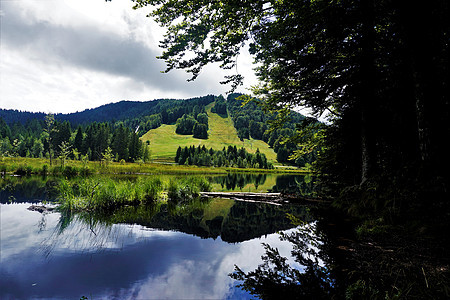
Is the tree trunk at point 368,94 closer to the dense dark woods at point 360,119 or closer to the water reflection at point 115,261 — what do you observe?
the dense dark woods at point 360,119

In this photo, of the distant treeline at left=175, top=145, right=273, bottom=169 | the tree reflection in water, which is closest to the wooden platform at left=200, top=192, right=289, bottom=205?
the tree reflection in water

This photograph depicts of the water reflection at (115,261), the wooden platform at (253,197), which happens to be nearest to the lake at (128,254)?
the water reflection at (115,261)

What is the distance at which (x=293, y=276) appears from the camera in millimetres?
3605

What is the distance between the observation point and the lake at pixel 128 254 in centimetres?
346

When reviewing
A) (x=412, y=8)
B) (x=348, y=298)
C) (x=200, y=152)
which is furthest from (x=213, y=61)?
(x=200, y=152)

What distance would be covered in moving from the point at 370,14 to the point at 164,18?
7.25 metres

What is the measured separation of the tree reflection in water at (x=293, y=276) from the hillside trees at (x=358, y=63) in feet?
10.6

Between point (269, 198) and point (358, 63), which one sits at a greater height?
point (358, 63)

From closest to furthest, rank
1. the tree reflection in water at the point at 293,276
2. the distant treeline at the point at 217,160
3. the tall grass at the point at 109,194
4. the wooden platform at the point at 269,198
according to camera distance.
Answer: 1. the tree reflection in water at the point at 293,276
2. the tall grass at the point at 109,194
3. the wooden platform at the point at 269,198
4. the distant treeline at the point at 217,160

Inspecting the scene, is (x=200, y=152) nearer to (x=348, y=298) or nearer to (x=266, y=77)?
(x=266, y=77)

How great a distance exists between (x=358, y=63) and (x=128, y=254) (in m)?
10.3

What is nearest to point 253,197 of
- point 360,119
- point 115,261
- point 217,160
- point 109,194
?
point 360,119

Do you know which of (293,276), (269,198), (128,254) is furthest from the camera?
(269,198)

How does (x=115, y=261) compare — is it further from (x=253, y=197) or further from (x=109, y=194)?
(x=253, y=197)
